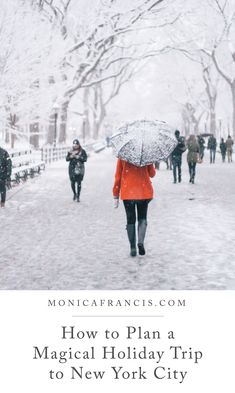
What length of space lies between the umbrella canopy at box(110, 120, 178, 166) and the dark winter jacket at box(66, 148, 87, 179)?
7339mm

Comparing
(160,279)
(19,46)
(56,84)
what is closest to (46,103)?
(56,84)

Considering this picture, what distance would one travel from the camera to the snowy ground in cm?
744

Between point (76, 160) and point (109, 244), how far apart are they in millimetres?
5795

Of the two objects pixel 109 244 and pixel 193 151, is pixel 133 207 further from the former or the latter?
pixel 193 151

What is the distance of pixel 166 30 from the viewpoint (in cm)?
4816

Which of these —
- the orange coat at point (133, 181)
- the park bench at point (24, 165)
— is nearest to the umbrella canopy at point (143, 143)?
the orange coat at point (133, 181)

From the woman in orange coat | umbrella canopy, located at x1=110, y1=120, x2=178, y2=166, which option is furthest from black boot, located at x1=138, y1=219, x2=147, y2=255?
umbrella canopy, located at x1=110, y1=120, x2=178, y2=166

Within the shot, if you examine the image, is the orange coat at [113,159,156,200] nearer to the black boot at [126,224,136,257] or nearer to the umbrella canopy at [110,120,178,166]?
the umbrella canopy at [110,120,178,166]

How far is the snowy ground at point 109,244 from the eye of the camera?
744 centimetres

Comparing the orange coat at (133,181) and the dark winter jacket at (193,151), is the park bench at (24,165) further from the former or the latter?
the orange coat at (133,181)

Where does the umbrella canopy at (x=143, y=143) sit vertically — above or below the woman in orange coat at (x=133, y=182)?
above

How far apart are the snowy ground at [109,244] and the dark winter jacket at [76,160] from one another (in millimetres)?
814

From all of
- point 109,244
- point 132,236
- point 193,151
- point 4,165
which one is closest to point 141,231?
point 132,236
